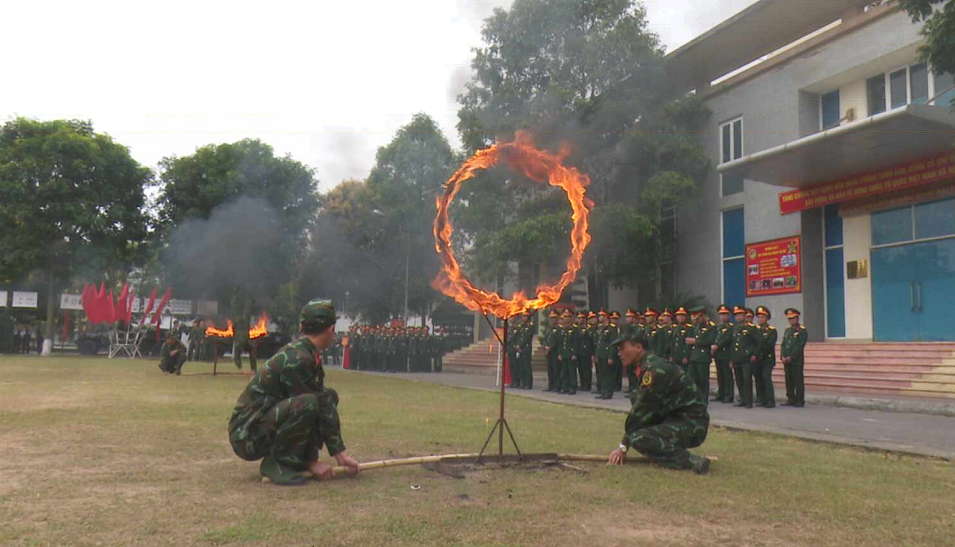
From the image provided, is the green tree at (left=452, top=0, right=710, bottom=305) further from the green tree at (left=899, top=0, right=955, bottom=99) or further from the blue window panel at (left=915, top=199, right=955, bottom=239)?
the green tree at (left=899, top=0, right=955, bottom=99)

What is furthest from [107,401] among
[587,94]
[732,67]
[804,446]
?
[732,67]

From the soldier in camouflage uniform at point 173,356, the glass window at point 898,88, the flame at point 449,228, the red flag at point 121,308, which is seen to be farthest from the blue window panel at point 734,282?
the red flag at point 121,308

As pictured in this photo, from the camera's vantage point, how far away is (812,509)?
5.40m

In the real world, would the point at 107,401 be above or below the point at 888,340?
below

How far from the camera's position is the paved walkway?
30.1ft

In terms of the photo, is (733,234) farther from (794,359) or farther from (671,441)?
(671,441)

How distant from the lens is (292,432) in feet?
18.8

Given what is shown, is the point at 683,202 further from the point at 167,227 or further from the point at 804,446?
the point at 167,227

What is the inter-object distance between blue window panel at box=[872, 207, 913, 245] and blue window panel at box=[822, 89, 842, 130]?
308 centimetres

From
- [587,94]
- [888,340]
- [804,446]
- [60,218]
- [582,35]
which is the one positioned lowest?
[804,446]

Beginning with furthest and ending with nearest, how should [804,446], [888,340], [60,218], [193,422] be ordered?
1. [60,218]
2. [888,340]
3. [193,422]
4. [804,446]

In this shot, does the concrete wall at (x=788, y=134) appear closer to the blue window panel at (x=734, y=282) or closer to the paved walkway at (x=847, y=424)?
the blue window panel at (x=734, y=282)

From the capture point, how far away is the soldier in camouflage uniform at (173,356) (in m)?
21.2

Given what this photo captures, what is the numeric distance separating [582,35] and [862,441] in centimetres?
1754
